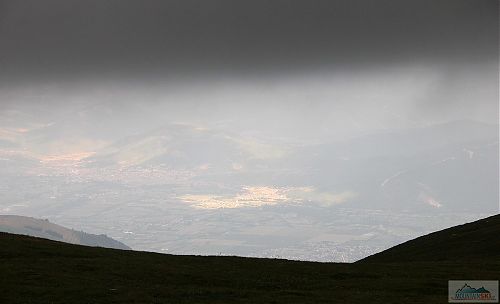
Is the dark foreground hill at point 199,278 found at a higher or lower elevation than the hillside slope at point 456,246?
lower

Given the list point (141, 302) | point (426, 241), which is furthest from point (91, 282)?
point (426, 241)

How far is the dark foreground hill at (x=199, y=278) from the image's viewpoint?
213 feet

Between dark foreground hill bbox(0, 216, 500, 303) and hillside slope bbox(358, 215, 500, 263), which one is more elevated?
hillside slope bbox(358, 215, 500, 263)

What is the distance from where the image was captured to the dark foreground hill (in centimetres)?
6494

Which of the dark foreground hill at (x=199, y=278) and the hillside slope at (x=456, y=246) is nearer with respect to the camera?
the dark foreground hill at (x=199, y=278)

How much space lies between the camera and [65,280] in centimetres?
6962

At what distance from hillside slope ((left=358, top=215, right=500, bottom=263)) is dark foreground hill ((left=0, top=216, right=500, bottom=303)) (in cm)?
1660

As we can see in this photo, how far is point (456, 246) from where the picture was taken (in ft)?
398

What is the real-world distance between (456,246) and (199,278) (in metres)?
64.3

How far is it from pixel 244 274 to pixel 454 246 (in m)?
59.1

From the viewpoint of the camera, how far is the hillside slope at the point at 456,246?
111 m

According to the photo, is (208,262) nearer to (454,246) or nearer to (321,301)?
(321,301)

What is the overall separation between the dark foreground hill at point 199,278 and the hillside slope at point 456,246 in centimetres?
1660

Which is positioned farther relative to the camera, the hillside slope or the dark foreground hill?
the hillside slope
